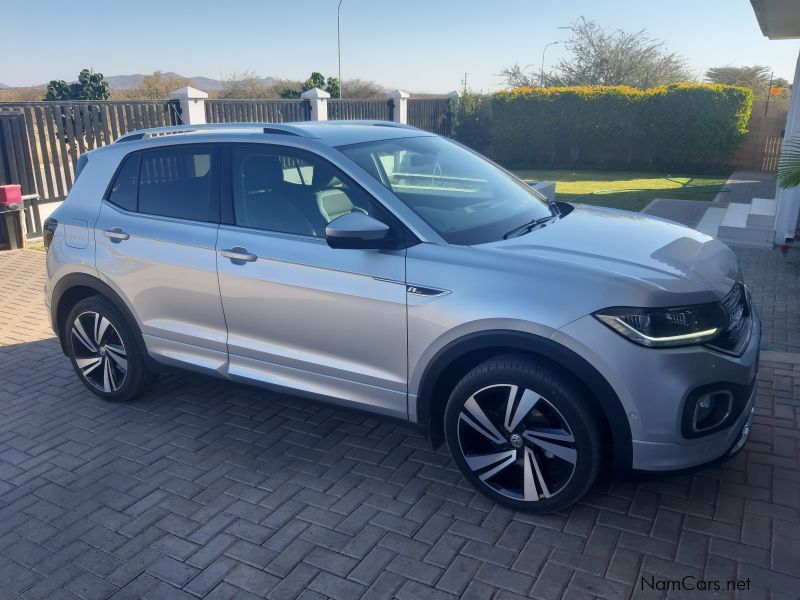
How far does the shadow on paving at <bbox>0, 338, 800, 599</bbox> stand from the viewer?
2.90 metres

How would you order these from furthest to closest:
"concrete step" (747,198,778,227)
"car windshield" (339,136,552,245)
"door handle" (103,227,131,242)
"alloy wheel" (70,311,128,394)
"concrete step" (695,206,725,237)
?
"concrete step" (695,206,725,237) → "concrete step" (747,198,778,227) → "alloy wheel" (70,311,128,394) → "door handle" (103,227,131,242) → "car windshield" (339,136,552,245)

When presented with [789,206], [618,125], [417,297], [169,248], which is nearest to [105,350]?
[169,248]

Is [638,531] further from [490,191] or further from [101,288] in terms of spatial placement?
[101,288]

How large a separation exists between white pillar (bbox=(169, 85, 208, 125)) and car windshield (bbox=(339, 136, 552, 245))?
936 cm

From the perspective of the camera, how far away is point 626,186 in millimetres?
16406

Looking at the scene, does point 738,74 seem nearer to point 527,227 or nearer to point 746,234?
point 746,234

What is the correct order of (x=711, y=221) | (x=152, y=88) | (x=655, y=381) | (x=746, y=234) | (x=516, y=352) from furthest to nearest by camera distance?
(x=152, y=88), (x=711, y=221), (x=746, y=234), (x=516, y=352), (x=655, y=381)

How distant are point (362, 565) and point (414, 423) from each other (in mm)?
781

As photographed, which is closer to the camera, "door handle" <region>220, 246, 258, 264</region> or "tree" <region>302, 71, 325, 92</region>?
"door handle" <region>220, 246, 258, 264</region>

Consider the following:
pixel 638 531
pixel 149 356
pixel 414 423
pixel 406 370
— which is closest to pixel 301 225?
pixel 406 370

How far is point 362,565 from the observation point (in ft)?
9.81

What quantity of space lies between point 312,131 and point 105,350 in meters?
2.17

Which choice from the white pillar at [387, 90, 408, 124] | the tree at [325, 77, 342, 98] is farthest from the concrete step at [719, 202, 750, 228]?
the tree at [325, 77, 342, 98]

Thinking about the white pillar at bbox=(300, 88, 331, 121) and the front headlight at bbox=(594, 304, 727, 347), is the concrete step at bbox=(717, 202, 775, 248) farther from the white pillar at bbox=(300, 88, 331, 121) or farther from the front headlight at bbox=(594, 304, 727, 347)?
the white pillar at bbox=(300, 88, 331, 121)
